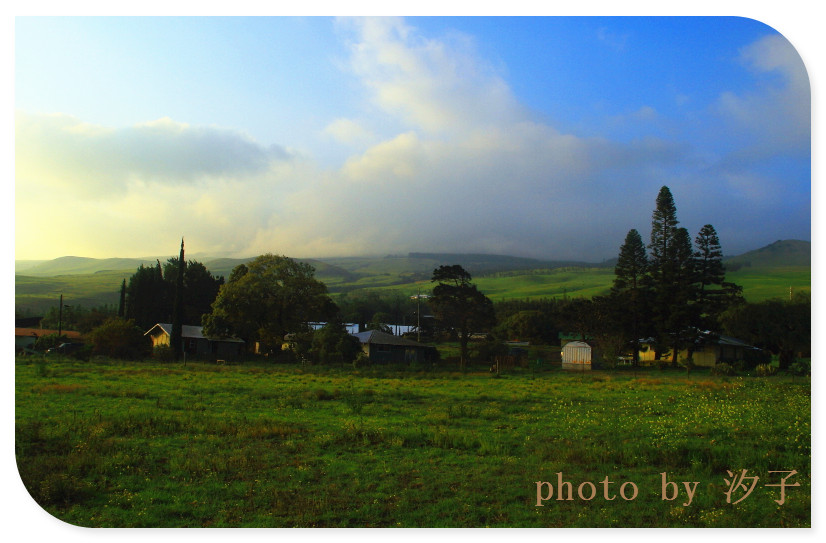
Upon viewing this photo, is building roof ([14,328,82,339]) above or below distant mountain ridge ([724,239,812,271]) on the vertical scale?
below

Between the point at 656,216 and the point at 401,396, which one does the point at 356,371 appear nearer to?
the point at 401,396

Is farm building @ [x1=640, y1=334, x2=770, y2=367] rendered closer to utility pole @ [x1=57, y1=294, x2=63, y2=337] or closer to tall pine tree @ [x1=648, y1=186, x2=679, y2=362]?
tall pine tree @ [x1=648, y1=186, x2=679, y2=362]

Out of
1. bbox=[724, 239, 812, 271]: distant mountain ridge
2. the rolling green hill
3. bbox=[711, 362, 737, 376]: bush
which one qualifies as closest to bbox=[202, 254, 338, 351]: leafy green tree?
the rolling green hill

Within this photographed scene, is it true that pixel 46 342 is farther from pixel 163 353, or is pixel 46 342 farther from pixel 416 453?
pixel 416 453

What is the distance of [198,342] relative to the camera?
10.7 m

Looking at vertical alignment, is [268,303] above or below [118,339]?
above

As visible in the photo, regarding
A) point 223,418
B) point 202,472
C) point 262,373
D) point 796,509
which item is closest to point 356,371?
point 262,373

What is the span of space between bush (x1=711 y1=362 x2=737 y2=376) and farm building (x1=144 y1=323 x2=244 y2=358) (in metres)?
9.17

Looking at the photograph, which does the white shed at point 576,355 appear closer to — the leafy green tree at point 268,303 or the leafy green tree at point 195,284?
the leafy green tree at point 268,303

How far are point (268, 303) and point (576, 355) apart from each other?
6210mm

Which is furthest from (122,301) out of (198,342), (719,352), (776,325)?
(719,352)

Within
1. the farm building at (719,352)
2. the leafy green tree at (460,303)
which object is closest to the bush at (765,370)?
the farm building at (719,352)

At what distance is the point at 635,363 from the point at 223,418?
7.38 m

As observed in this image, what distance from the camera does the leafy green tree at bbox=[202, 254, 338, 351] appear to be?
880 centimetres
